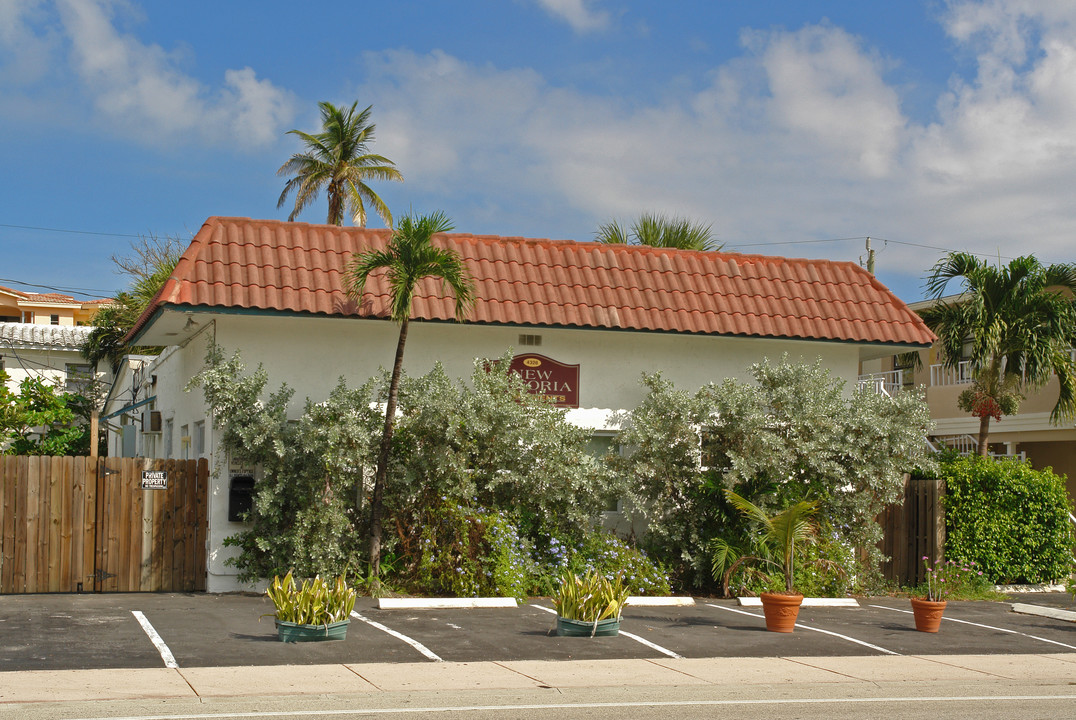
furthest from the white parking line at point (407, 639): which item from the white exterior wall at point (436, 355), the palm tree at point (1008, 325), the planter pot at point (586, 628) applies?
the palm tree at point (1008, 325)

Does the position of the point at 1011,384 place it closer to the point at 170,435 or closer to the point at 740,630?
the point at 740,630

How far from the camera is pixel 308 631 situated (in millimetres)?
11000

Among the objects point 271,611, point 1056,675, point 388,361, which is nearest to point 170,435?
point 388,361

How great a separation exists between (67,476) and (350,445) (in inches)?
166

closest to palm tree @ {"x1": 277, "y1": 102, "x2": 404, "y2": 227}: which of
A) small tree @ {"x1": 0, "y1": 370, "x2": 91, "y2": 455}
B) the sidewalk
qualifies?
small tree @ {"x1": 0, "y1": 370, "x2": 91, "y2": 455}

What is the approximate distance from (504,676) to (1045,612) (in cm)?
932

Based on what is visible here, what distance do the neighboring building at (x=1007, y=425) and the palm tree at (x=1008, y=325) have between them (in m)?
5.90

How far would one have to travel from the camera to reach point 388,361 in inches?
625

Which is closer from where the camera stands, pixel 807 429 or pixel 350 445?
pixel 350 445

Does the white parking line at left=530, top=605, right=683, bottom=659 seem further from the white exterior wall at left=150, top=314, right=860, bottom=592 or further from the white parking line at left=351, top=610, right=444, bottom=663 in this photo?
the white exterior wall at left=150, top=314, right=860, bottom=592

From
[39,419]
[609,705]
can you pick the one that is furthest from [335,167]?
[609,705]

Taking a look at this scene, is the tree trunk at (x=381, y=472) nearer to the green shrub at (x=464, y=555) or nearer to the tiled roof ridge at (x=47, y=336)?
the green shrub at (x=464, y=555)

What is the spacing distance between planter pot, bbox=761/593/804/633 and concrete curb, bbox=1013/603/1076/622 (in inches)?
182

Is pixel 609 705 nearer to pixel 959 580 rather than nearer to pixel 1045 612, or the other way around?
pixel 1045 612
